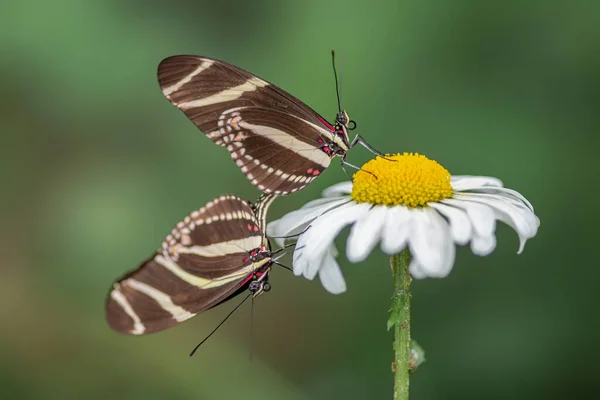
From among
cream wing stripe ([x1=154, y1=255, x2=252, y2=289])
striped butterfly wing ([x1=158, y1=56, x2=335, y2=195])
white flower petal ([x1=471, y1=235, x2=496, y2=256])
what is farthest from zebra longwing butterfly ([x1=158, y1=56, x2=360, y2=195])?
white flower petal ([x1=471, y1=235, x2=496, y2=256])

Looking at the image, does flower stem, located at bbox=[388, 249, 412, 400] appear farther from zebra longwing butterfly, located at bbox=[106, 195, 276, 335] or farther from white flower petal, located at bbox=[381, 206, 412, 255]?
zebra longwing butterfly, located at bbox=[106, 195, 276, 335]

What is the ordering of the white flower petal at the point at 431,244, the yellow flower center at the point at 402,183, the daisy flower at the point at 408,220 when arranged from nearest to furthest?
1. the white flower petal at the point at 431,244
2. the daisy flower at the point at 408,220
3. the yellow flower center at the point at 402,183

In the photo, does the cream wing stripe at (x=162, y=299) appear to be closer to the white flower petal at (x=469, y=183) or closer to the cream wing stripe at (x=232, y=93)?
the cream wing stripe at (x=232, y=93)

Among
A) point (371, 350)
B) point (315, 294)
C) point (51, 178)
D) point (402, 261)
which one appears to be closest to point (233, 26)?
point (51, 178)

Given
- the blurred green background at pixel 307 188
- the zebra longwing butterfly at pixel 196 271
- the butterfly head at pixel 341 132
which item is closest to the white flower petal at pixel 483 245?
the zebra longwing butterfly at pixel 196 271

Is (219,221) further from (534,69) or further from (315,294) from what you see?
(534,69)
